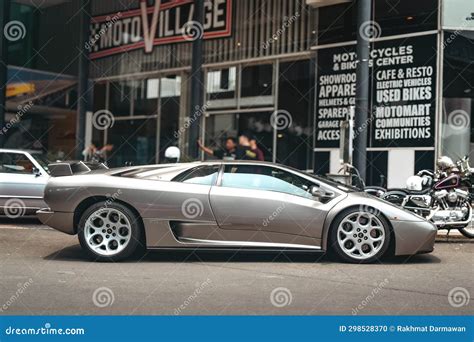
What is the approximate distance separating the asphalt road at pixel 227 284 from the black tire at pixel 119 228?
13cm

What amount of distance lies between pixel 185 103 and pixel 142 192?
38.7ft

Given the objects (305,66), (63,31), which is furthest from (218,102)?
(63,31)

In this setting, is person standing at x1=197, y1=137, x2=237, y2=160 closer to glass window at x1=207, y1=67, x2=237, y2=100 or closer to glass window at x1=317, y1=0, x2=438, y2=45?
glass window at x1=207, y1=67, x2=237, y2=100

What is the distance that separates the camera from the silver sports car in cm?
771

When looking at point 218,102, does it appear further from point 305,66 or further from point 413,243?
point 413,243

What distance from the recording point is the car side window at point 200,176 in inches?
313

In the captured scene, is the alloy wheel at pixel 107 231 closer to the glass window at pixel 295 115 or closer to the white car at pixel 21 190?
the white car at pixel 21 190

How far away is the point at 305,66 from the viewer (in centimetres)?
1658

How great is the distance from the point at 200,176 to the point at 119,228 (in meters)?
1.18

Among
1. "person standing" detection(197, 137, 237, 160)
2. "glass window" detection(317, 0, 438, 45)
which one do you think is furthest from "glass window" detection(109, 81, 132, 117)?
"glass window" detection(317, 0, 438, 45)

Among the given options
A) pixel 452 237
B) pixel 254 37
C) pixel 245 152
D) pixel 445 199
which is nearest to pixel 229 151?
pixel 245 152

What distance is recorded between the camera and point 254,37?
17.5 meters

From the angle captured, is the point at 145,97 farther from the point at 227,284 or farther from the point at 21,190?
the point at 227,284

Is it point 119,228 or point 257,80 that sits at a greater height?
point 257,80
